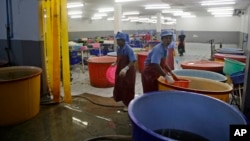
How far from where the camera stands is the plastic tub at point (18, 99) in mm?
2881

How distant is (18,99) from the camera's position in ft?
9.83

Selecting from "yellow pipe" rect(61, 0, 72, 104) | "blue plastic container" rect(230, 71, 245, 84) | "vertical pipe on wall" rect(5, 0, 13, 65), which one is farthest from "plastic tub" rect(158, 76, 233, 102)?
"vertical pipe on wall" rect(5, 0, 13, 65)

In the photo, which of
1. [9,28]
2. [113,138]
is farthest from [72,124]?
[9,28]

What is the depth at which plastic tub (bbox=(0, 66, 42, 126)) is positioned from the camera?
288 centimetres

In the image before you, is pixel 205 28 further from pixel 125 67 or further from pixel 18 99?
pixel 18 99

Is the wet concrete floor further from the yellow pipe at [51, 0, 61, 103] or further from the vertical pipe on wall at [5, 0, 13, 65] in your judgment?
the vertical pipe on wall at [5, 0, 13, 65]

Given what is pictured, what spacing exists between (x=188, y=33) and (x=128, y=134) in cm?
1399

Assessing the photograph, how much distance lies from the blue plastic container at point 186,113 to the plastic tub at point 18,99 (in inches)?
79.1

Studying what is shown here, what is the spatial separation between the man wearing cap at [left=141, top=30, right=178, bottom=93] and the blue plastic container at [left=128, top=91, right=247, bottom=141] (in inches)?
29.2

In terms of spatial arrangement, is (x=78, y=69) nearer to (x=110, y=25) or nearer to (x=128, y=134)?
(x=128, y=134)

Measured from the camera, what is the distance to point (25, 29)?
13.1 feet

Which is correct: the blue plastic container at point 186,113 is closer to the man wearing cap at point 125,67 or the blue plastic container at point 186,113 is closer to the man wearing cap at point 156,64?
the man wearing cap at point 156,64

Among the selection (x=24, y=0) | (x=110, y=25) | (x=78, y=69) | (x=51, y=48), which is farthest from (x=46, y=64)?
(x=110, y=25)

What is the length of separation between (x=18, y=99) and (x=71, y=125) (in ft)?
2.82
